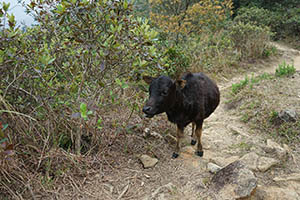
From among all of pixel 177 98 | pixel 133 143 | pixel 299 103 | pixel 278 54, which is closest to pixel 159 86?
pixel 177 98

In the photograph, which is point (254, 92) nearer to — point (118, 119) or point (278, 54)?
point (118, 119)

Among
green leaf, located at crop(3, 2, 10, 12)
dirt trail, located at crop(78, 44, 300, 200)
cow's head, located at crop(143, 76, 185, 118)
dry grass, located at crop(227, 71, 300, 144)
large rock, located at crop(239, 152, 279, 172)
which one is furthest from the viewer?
dry grass, located at crop(227, 71, 300, 144)

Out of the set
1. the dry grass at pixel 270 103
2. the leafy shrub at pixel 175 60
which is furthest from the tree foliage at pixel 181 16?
the dry grass at pixel 270 103

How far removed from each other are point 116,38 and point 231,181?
7.78ft

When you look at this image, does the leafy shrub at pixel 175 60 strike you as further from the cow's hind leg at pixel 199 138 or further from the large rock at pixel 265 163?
the large rock at pixel 265 163

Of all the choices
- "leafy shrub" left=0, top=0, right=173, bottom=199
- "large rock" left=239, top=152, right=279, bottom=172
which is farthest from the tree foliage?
"large rock" left=239, top=152, right=279, bottom=172

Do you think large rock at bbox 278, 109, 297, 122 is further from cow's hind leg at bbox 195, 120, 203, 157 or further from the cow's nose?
the cow's nose

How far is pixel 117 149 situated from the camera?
387 cm

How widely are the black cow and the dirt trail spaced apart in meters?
0.25

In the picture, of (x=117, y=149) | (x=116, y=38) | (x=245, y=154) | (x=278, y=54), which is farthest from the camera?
(x=278, y=54)

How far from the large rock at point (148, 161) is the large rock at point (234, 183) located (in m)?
0.91

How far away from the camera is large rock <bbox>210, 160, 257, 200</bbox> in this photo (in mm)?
3008

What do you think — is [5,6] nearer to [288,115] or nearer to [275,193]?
[275,193]

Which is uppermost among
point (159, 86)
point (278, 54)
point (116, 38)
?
point (116, 38)
